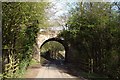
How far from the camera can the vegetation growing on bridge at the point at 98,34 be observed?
13.8m

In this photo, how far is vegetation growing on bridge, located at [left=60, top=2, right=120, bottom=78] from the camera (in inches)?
545

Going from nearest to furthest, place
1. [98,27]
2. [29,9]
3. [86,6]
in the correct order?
[29,9], [98,27], [86,6]

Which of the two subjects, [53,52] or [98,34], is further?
[53,52]

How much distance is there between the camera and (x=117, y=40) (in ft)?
43.9

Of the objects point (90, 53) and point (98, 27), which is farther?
point (90, 53)

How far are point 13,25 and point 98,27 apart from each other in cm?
692

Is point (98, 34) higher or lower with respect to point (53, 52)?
higher

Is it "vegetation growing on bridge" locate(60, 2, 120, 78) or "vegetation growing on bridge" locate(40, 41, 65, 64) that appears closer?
"vegetation growing on bridge" locate(60, 2, 120, 78)

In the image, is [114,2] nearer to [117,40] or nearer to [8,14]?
[117,40]

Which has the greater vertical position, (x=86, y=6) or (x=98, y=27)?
(x=86, y=6)

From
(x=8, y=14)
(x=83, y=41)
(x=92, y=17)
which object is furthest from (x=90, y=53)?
(x=8, y=14)

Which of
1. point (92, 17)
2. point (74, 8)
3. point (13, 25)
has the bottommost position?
point (13, 25)

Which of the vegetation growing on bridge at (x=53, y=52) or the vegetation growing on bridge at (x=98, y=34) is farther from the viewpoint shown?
the vegetation growing on bridge at (x=53, y=52)

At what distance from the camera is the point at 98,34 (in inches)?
672
